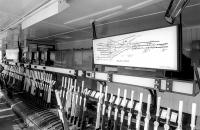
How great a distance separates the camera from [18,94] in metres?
5.02

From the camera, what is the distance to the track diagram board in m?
1.52

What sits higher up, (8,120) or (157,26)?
(157,26)

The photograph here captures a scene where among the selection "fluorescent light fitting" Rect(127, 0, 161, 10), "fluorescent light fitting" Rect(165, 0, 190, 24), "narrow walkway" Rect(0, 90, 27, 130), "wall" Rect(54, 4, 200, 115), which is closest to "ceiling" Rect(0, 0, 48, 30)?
"fluorescent light fitting" Rect(127, 0, 161, 10)

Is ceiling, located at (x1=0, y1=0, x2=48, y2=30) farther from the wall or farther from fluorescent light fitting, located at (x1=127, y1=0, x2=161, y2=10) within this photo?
the wall

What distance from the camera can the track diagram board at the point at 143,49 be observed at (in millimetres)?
1520

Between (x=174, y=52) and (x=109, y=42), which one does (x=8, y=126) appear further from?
(x=174, y=52)

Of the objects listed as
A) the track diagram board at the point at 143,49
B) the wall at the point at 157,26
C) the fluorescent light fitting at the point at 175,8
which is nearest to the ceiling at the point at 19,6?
the track diagram board at the point at 143,49

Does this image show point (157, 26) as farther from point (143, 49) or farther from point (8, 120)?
point (8, 120)

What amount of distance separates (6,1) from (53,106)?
100 inches

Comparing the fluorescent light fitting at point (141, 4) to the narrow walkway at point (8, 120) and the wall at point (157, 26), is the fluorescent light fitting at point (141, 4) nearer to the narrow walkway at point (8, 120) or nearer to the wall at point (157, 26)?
the wall at point (157, 26)

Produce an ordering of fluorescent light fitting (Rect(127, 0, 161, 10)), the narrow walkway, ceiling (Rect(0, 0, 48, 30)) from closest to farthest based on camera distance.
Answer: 1. fluorescent light fitting (Rect(127, 0, 161, 10))
2. ceiling (Rect(0, 0, 48, 30))
3. the narrow walkway

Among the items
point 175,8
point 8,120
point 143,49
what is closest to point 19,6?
point 143,49

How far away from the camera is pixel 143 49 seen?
5.83 feet

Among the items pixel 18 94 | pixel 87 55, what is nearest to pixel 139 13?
pixel 87 55
